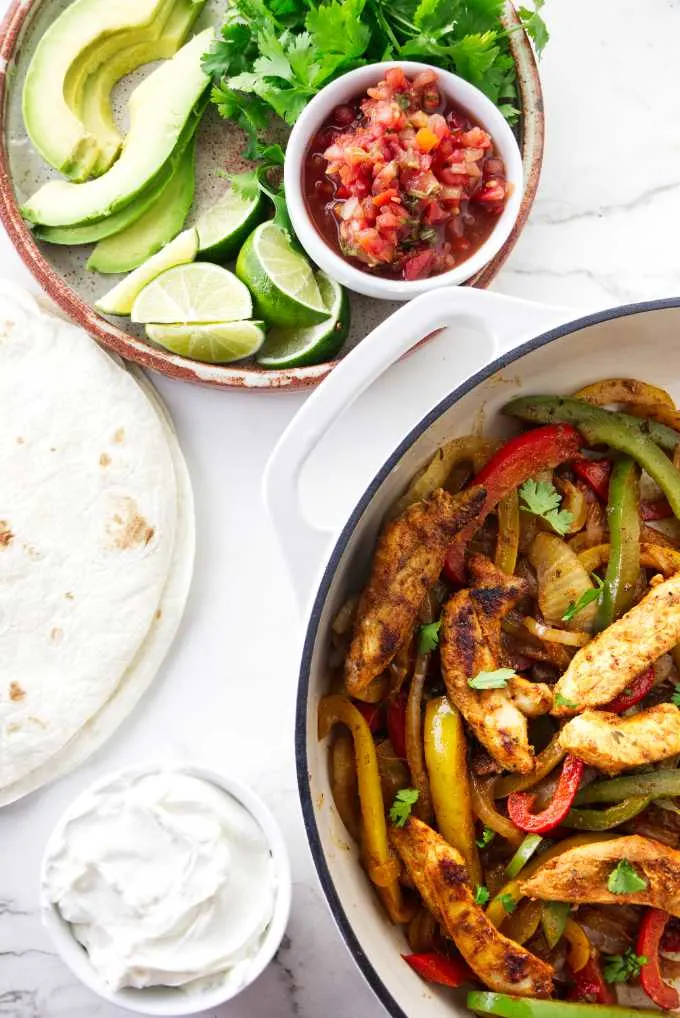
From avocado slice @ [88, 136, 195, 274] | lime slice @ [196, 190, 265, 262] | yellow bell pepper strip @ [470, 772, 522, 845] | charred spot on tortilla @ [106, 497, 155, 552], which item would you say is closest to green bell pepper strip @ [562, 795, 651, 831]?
yellow bell pepper strip @ [470, 772, 522, 845]

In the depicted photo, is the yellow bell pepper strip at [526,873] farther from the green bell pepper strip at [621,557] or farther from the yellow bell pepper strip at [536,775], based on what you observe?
the green bell pepper strip at [621,557]

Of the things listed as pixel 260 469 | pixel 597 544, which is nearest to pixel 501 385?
pixel 597 544

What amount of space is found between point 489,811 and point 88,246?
72.1 inches

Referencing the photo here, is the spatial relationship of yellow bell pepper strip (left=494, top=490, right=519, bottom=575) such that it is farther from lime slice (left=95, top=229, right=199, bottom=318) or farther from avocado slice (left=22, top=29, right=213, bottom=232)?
avocado slice (left=22, top=29, right=213, bottom=232)

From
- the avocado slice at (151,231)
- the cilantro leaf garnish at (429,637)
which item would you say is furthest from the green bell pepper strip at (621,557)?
the avocado slice at (151,231)

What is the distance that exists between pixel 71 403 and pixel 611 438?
4.69 feet

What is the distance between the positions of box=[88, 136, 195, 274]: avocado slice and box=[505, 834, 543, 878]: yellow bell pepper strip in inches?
70.6

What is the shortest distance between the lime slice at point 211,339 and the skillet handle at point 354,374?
550 mm

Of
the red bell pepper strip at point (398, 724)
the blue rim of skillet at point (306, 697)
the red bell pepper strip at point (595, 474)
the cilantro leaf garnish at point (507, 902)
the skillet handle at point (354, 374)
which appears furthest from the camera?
the red bell pepper strip at point (595, 474)

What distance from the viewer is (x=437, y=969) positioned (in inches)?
91.5

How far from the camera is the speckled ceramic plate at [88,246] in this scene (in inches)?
106

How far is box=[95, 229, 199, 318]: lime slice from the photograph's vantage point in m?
2.73

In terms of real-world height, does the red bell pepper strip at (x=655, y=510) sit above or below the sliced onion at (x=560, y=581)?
above

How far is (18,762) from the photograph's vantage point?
271 cm
